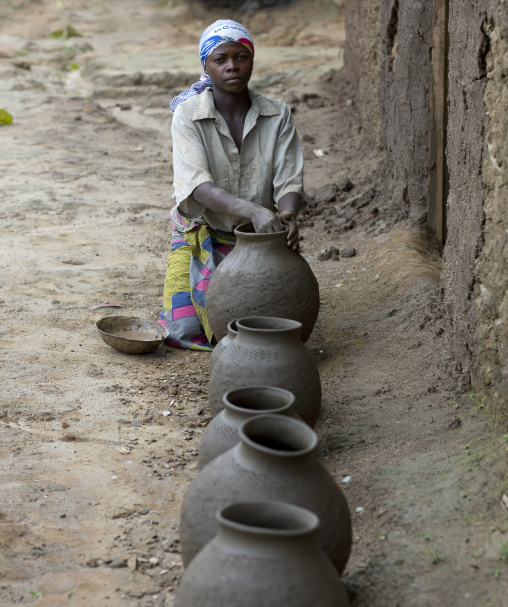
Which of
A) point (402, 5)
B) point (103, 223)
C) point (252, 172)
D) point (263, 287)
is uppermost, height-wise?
point (402, 5)

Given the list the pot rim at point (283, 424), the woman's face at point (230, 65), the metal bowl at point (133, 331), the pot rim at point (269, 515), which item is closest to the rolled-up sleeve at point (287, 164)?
the woman's face at point (230, 65)

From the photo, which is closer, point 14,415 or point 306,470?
point 306,470

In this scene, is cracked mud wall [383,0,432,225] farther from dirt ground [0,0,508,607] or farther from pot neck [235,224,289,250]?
pot neck [235,224,289,250]

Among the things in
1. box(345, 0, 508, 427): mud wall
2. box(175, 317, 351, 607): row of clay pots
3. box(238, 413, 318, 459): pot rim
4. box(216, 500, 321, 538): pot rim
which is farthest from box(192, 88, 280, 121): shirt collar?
box(216, 500, 321, 538): pot rim

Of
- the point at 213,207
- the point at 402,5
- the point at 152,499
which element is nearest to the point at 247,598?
the point at 152,499

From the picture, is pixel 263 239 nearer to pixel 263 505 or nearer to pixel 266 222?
pixel 266 222

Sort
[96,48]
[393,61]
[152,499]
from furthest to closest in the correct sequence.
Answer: [96,48] → [393,61] → [152,499]

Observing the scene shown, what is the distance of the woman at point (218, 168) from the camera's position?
161 inches

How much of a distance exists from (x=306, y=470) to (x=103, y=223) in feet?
15.9

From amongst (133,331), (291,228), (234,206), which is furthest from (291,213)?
(133,331)

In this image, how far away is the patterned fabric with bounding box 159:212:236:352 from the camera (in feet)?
14.6

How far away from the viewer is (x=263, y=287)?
3645mm

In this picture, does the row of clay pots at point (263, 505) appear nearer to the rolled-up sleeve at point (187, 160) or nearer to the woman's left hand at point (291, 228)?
the woman's left hand at point (291, 228)

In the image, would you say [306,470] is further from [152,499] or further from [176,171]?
[176,171]
